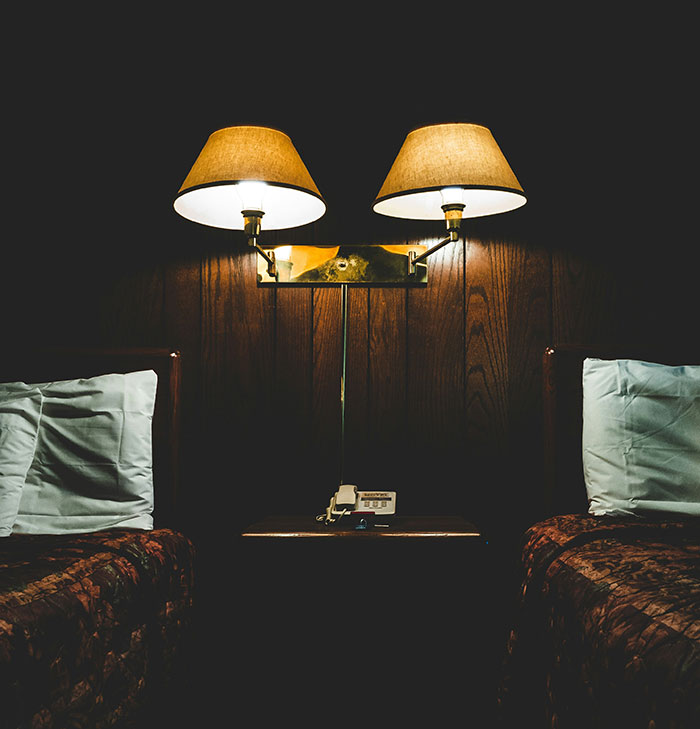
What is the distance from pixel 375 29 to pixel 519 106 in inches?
21.7

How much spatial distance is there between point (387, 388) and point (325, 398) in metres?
0.19

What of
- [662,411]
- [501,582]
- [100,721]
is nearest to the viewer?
[100,721]

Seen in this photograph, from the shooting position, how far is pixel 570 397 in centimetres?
186

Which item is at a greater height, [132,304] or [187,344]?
[132,304]

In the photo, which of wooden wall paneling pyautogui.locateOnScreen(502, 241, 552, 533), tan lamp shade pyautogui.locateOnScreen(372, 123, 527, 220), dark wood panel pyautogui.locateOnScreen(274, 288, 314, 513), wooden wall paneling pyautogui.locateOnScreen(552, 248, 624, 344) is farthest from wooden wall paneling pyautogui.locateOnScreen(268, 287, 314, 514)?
wooden wall paneling pyautogui.locateOnScreen(552, 248, 624, 344)

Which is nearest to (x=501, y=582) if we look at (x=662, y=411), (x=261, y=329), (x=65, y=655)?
(x=662, y=411)

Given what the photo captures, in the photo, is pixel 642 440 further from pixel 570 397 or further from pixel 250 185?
pixel 250 185

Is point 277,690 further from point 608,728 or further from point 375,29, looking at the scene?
point 375,29

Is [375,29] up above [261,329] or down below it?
above

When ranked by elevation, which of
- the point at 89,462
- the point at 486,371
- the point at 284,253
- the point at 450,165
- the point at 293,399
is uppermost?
the point at 450,165

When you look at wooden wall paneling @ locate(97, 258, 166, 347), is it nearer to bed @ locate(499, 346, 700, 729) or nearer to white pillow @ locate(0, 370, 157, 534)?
white pillow @ locate(0, 370, 157, 534)

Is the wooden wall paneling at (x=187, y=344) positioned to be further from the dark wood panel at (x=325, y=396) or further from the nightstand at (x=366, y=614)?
the nightstand at (x=366, y=614)

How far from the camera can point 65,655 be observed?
105 cm

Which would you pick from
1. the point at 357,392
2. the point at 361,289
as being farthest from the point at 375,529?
the point at 361,289
